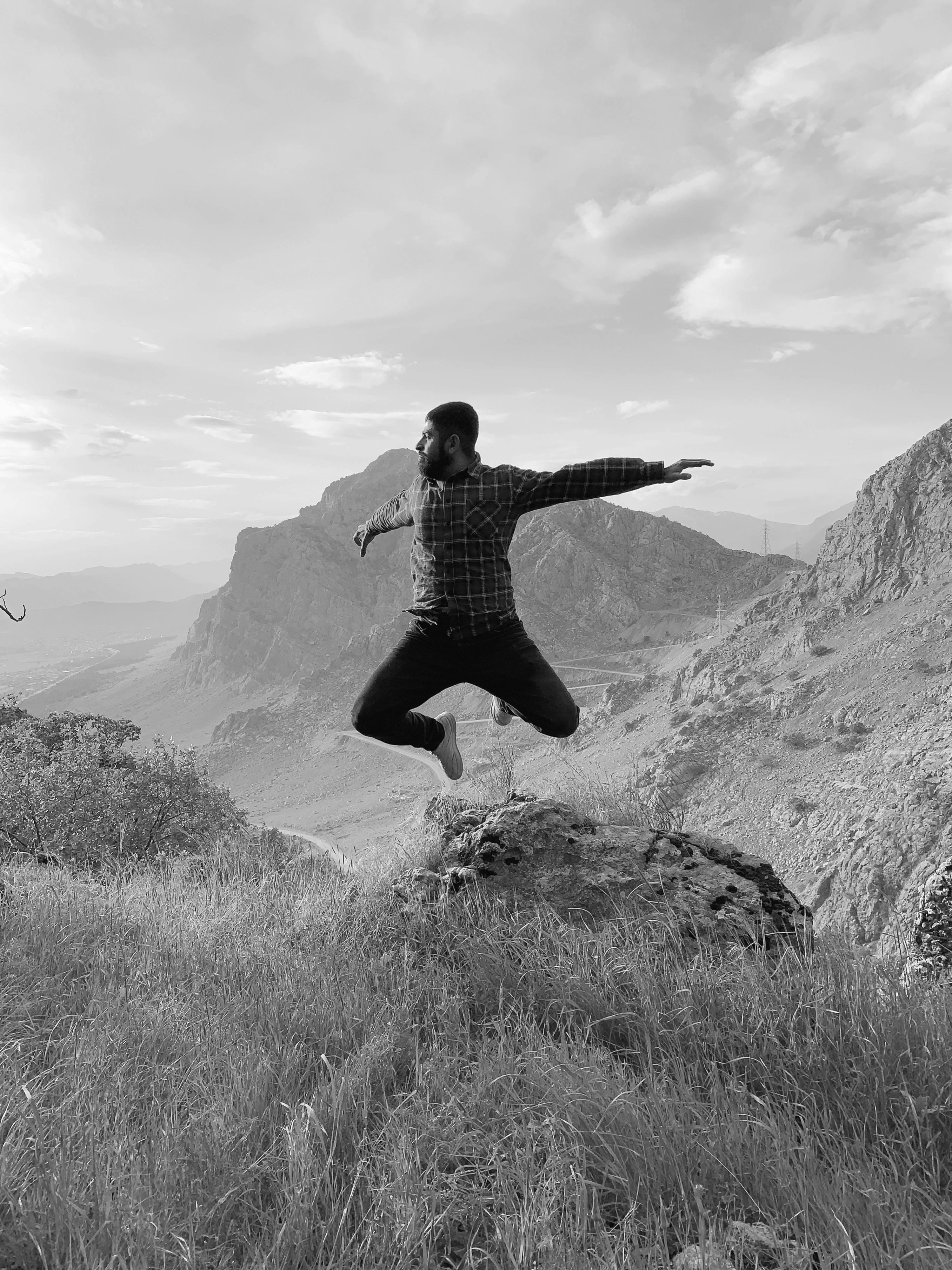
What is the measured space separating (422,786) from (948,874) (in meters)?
72.0

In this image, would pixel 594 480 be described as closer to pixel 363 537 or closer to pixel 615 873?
pixel 363 537

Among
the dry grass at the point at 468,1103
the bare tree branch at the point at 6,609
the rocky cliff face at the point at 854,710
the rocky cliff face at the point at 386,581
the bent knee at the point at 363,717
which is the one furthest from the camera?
the rocky cliff face at the point at 386,581

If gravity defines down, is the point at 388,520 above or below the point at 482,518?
above

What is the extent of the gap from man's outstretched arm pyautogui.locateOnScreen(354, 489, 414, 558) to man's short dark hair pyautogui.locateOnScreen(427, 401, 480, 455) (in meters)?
0.58

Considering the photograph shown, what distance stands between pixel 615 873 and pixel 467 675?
5.95 feet

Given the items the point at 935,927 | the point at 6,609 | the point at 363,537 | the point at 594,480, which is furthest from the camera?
the point at 6,609

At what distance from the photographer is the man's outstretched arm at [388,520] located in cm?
573

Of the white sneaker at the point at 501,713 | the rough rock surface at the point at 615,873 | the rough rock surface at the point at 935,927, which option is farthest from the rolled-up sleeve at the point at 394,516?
the rough rock surface at the point at 935,927

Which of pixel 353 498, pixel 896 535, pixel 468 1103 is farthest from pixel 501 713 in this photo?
pixel 353 498

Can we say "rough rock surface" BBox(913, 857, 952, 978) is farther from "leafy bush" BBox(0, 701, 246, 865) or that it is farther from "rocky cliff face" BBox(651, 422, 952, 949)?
"leafy bush" BBox(0, 701, 246, 865)

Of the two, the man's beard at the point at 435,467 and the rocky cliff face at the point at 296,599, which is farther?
the rocky cliff face at the point at 296,599

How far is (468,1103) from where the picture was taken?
2871 millimetres

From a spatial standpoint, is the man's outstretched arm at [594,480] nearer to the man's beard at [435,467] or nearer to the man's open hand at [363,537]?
the man's beard at [435,467]

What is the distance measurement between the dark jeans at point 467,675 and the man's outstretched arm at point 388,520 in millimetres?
870
